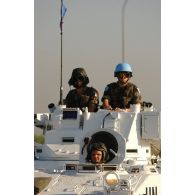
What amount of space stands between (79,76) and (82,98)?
2.52ft

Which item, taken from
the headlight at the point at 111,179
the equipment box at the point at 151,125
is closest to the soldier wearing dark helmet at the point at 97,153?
the headlight at the point at 111,179

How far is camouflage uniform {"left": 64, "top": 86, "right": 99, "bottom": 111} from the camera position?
1288 cm

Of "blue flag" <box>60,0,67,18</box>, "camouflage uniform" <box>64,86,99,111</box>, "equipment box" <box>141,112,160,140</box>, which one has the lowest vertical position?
"equipment box" <box>141,112,160,140</box>

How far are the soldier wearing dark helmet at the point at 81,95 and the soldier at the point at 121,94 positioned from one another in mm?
216

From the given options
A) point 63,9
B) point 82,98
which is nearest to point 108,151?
point 82,98

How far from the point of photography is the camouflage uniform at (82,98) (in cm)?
1288

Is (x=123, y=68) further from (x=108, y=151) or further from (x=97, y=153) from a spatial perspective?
(x=97, y=153)

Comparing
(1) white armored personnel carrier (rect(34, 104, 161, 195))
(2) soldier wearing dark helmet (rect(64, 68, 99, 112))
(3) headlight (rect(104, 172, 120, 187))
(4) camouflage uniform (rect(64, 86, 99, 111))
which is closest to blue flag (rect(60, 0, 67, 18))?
(2) soldier wearing dark helmet (rect(64, 68, 99, 112))

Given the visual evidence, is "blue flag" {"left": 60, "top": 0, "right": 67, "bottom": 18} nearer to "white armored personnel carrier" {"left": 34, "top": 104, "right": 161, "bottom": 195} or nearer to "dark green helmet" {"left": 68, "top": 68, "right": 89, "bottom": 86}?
"dark green helmet" {"left": 68, "top": 68, "right": 89, "bottom": 86}
